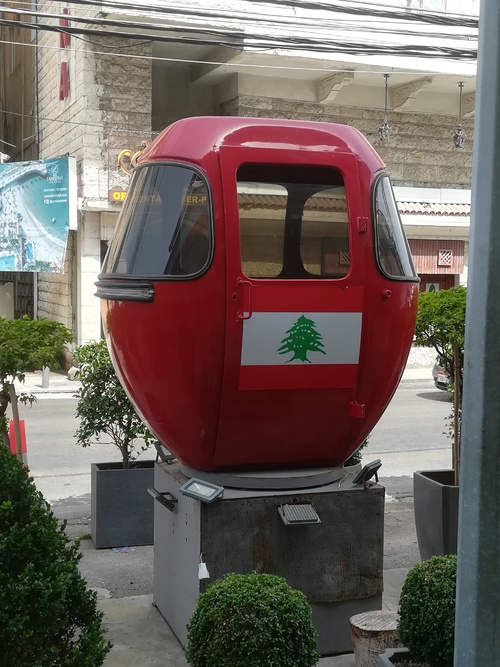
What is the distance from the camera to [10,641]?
10.6 feet

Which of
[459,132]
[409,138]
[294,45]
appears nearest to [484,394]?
[294,45]

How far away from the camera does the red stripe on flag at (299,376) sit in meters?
4.97

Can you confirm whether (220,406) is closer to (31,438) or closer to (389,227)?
(389,227)

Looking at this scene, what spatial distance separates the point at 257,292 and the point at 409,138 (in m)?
17.8

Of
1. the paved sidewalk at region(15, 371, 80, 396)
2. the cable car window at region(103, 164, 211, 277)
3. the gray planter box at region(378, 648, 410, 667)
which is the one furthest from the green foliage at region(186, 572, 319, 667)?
the paved sidewalk at region(15, 371, 80, 396)

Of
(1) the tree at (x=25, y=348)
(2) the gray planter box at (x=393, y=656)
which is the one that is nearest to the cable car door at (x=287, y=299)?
(2) the gray planter box at (x=393, y=656)

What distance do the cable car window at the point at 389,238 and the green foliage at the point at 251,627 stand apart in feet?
6.68

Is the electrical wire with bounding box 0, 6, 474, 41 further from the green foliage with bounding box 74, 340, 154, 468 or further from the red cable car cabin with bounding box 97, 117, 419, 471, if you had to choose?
the red cable car cabin with bounding box 97, 117, 419, 471

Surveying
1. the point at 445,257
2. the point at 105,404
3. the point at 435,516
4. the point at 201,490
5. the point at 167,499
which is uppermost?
the point at 445,257

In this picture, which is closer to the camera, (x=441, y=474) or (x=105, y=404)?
(x=441, y=474)

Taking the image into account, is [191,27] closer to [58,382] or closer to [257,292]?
[58,382]

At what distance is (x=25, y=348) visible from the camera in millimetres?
6926

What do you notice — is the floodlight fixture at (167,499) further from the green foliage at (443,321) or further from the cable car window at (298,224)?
the green foliage at (443,321)

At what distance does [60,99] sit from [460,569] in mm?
→ 19387
